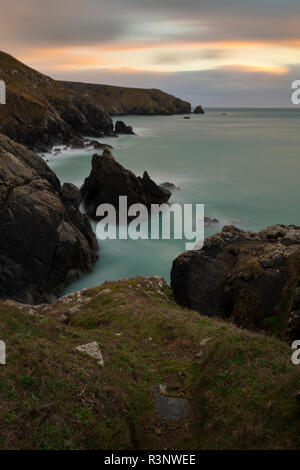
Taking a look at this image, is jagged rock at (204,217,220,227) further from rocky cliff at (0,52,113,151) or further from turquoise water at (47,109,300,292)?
rocky cliff at (0,52,113,151)

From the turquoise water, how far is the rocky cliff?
1074 cm

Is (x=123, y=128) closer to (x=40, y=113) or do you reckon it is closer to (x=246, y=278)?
(x=40, y=113)

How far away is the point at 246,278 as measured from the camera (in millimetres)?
19938

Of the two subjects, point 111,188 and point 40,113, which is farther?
point 40,113

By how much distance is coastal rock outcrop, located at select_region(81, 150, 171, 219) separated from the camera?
154 feet

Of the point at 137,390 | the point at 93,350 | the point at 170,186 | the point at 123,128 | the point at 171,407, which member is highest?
the point at 123,128

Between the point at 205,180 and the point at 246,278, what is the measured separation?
48.7 metres

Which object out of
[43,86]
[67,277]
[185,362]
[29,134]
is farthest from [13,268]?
[43,86]

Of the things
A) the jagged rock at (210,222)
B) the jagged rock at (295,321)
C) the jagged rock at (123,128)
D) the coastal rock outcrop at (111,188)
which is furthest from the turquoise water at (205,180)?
the jagged rock at (123,128)

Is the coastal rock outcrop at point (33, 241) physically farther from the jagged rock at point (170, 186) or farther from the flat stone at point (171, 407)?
the jagged rock at point (170, 186)

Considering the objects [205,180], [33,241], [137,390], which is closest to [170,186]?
[205,180]

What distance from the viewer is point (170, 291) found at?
25.0 metres

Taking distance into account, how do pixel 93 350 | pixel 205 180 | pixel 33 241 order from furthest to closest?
pixel 205 180, pixel 33 241, pixel 93 350

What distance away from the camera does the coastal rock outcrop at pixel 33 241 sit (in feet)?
94.1
